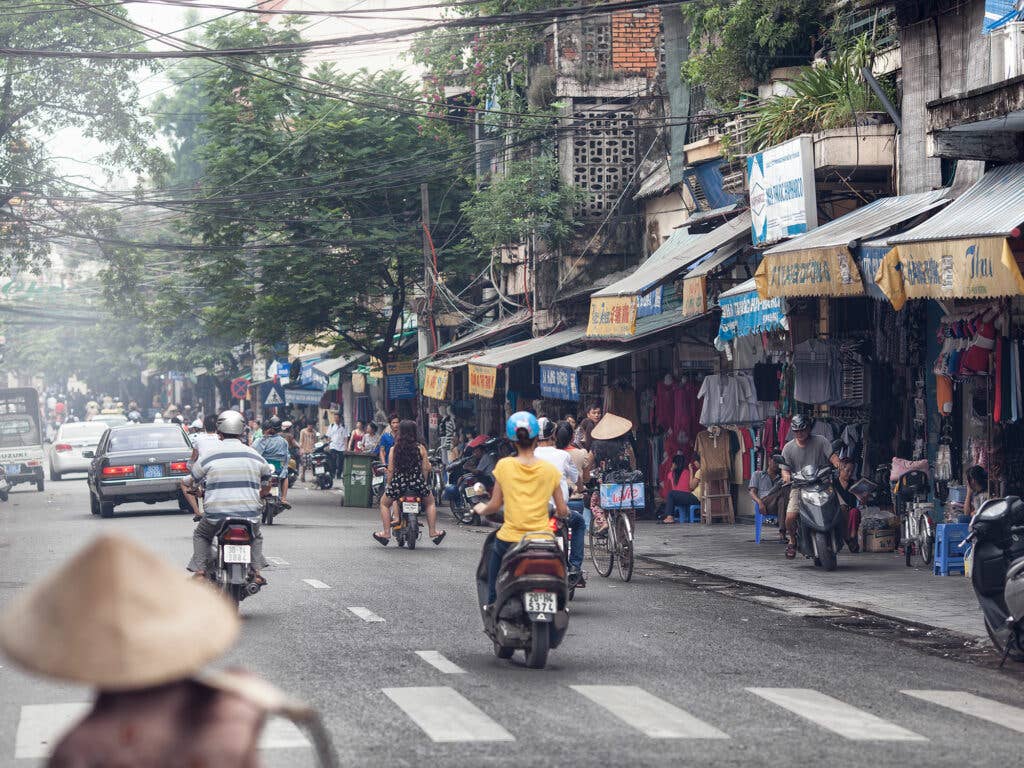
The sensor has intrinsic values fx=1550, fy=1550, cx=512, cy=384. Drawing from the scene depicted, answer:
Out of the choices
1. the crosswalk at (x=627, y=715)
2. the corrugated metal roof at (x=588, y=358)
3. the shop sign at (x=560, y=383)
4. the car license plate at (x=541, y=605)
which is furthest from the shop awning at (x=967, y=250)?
the shop sign at (x=560, y=383)

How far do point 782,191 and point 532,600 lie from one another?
9831 mm

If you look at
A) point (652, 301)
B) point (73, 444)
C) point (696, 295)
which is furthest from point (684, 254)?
point (73, 444)

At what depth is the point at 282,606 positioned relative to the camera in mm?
12992

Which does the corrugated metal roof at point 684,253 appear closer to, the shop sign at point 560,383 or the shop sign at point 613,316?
the shop sign at point 613,316

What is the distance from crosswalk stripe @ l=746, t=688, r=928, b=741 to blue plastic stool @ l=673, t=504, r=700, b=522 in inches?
597

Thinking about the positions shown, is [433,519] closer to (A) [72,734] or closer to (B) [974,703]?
(B) [974,703]

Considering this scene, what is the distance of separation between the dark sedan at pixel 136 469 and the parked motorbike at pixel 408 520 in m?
7.05

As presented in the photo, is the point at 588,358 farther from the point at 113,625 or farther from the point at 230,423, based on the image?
the point at 113,625

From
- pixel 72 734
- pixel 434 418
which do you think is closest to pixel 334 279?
pixel 434 418

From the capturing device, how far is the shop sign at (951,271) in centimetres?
1212

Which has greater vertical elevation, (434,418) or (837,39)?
(837,39)

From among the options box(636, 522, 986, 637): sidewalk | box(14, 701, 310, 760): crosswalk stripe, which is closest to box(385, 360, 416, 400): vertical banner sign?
box(636, 522, 986, 637): sidewalk

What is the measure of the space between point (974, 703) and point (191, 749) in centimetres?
663

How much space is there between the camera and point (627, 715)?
26.5 ft
